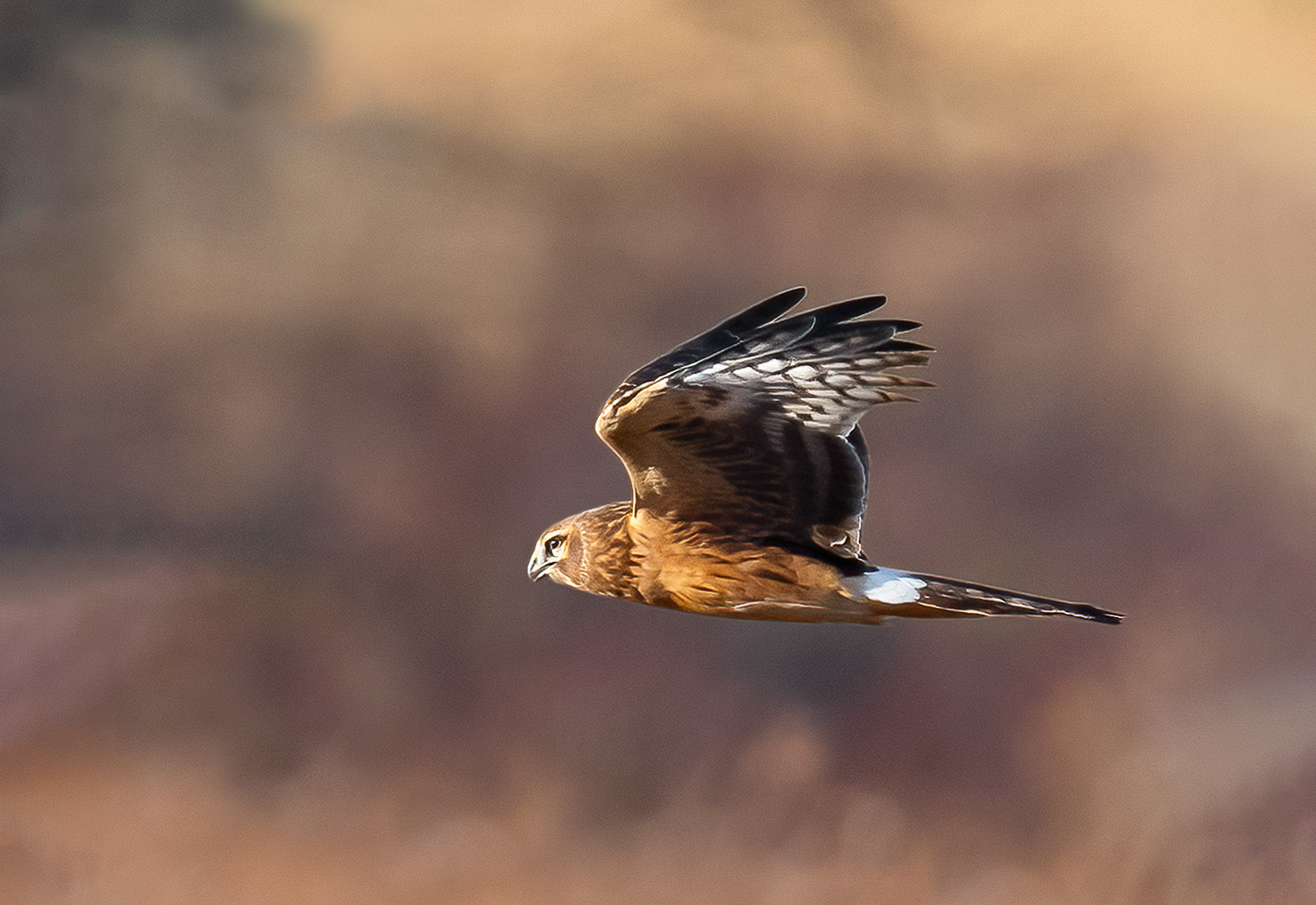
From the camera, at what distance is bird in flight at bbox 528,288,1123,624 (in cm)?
633

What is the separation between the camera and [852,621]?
7.02 metres

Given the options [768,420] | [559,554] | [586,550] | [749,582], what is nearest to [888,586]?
[749,582]

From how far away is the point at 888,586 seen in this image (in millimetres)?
6828

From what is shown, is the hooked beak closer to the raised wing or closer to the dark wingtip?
the raised wing

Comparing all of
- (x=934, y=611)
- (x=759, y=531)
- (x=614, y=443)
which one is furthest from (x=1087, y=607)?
(x=614, y=443)

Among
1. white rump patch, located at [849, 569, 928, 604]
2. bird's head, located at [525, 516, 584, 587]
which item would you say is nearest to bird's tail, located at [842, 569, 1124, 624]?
white rump patch, located at [849, 569, 928, 604]

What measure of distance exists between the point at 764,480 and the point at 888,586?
82 cm

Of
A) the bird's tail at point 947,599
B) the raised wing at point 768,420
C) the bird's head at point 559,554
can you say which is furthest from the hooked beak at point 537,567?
the bird's tail at point 947,599

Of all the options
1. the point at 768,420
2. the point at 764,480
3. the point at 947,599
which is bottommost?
the point at 947,599

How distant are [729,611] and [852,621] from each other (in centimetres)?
63

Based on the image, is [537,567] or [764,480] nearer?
[764,480]

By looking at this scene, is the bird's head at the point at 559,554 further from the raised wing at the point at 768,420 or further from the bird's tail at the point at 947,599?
the bird's tail at the point at 947,599

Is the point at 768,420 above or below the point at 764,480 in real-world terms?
above

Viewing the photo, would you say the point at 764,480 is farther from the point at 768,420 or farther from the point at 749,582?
the point at 749,582
